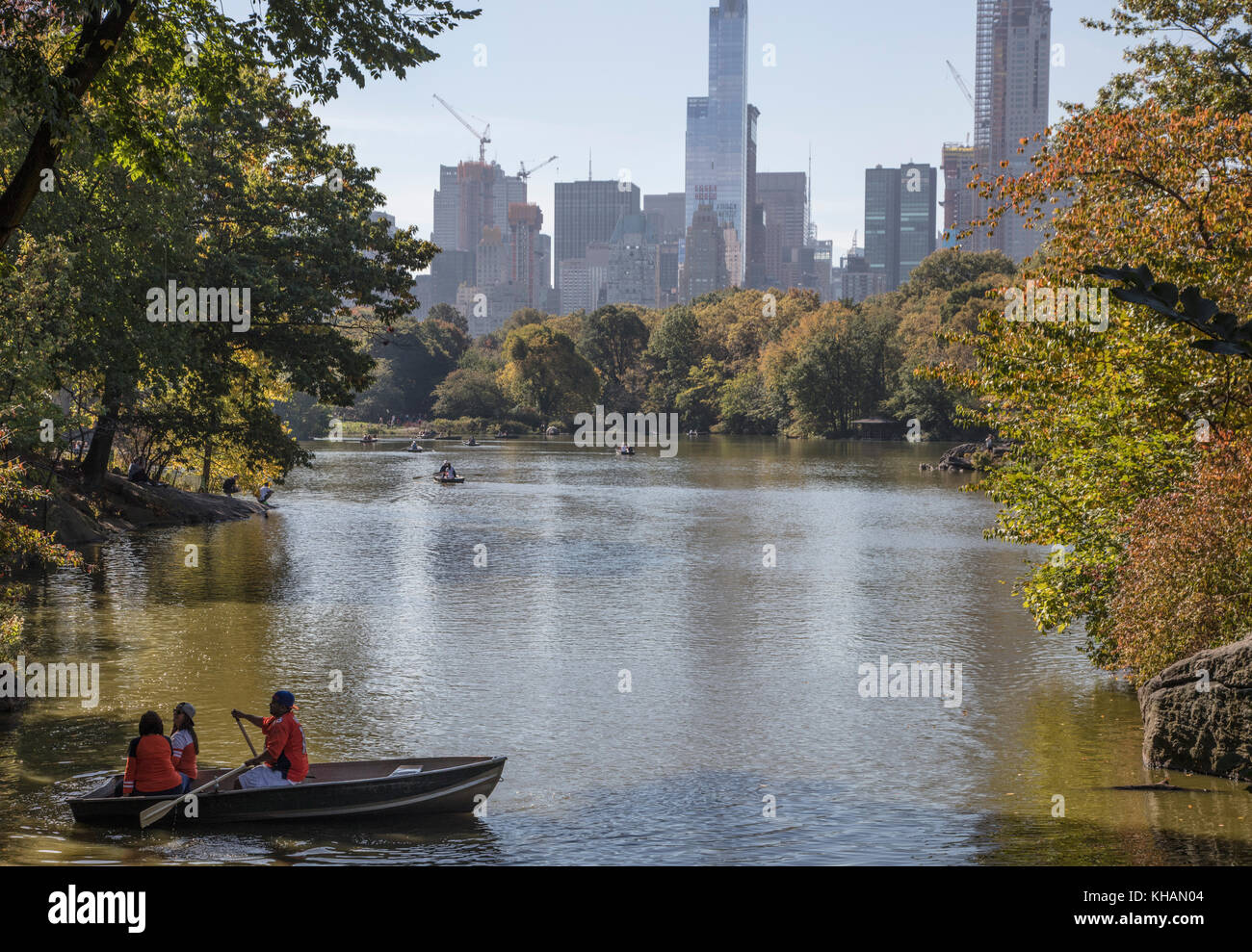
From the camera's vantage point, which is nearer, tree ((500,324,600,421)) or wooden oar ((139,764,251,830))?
wooden oar ((139,764,251,830))

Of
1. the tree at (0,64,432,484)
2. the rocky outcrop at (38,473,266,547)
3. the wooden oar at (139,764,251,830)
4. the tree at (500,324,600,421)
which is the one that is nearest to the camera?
the wooden oar at (139,764,251,830)

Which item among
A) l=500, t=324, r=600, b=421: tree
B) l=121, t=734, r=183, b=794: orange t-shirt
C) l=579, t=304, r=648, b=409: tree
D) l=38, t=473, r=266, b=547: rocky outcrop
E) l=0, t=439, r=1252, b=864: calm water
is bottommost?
l=0, t=439, r=1252, b=864: calm water

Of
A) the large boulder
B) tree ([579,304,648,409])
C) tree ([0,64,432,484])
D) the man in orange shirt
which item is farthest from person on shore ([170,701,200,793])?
tree ([579,304,648,409])

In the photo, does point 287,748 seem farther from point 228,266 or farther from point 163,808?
point 228,266

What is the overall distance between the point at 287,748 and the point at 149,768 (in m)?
1.82

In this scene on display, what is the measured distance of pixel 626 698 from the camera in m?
23.7

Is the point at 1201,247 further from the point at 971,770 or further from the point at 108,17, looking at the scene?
the point at 108,17

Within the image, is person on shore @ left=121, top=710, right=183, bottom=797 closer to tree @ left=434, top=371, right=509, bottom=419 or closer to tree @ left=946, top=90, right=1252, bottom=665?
tree @ left=946, top=90, right=1252, bottom=665

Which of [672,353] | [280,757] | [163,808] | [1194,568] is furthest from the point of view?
[672,353]

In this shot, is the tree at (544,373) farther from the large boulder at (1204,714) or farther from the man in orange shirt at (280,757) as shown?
the man in orange shirt at (280,757)

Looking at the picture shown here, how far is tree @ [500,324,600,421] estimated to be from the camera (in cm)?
15188

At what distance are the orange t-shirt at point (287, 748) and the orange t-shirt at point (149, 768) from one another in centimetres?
135

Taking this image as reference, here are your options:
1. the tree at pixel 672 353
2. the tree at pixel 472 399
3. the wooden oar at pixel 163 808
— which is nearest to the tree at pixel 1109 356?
the wooden oar at pixel 163 808

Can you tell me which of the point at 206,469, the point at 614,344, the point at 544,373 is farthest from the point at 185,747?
the point at 614,344
